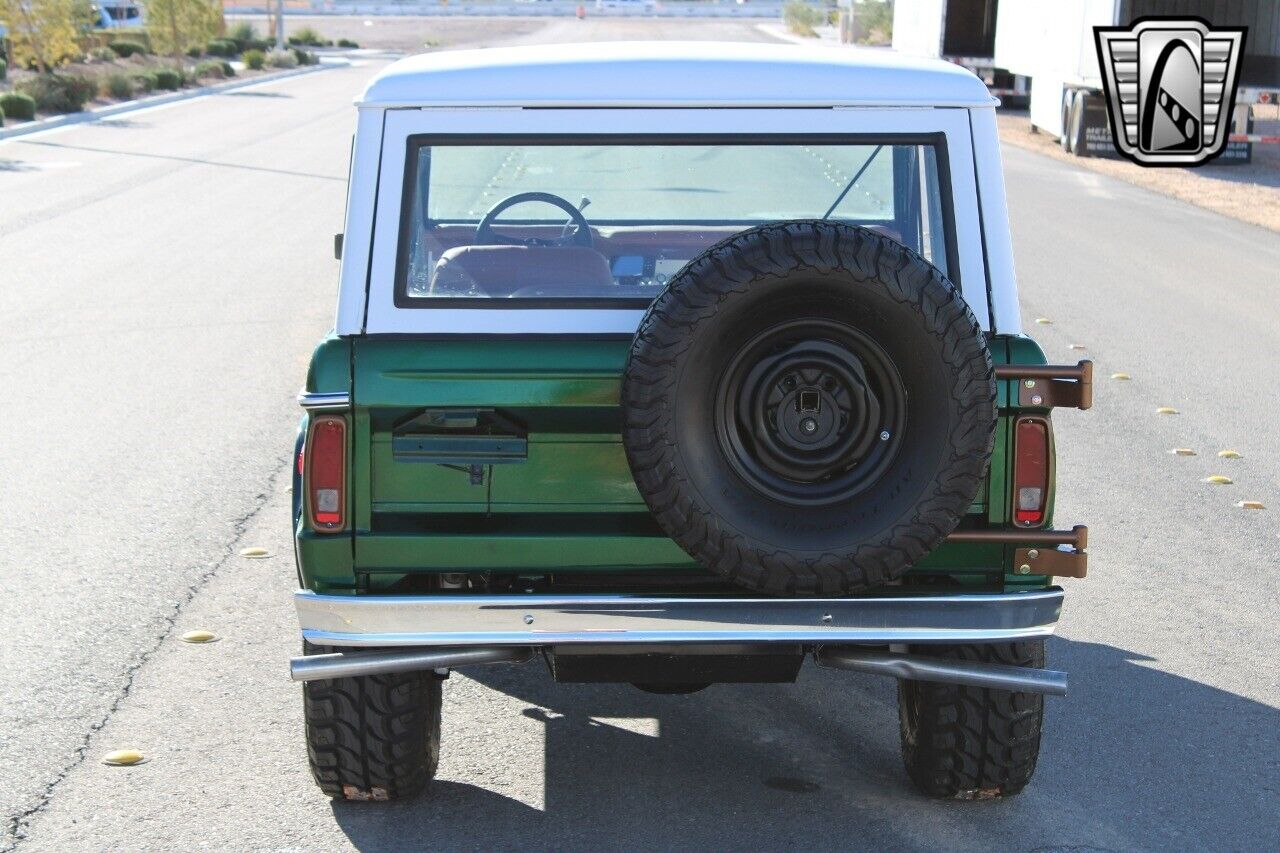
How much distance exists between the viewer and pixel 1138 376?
1023 centimetres

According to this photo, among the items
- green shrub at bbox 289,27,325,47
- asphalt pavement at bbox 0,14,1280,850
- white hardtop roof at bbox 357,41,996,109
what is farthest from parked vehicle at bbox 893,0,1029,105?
green shrub at bbox 289,27,325,47

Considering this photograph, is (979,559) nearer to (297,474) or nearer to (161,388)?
(297,474)

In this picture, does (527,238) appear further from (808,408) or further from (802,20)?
(802,20)

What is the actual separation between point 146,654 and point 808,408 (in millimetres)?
2753

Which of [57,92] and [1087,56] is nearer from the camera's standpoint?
[1087,56]

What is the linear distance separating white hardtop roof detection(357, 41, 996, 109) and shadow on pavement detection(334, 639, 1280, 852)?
5.98 ft

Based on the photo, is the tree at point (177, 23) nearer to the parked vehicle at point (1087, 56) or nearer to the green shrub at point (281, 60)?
the green shrub at point (281, 60)

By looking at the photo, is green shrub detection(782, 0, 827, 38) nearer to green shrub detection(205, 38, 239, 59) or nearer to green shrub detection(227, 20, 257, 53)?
green shrub detection(227, 20, 257, 53)

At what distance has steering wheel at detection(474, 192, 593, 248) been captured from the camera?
4.87 metres

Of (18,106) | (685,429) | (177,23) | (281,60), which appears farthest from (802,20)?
(685,429)

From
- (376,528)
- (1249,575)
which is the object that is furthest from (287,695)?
(1249,575)

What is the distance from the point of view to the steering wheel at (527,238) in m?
4.87

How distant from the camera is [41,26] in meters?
34.2

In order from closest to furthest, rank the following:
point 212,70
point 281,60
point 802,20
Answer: point 212,70, point 281,60, point 802,20
